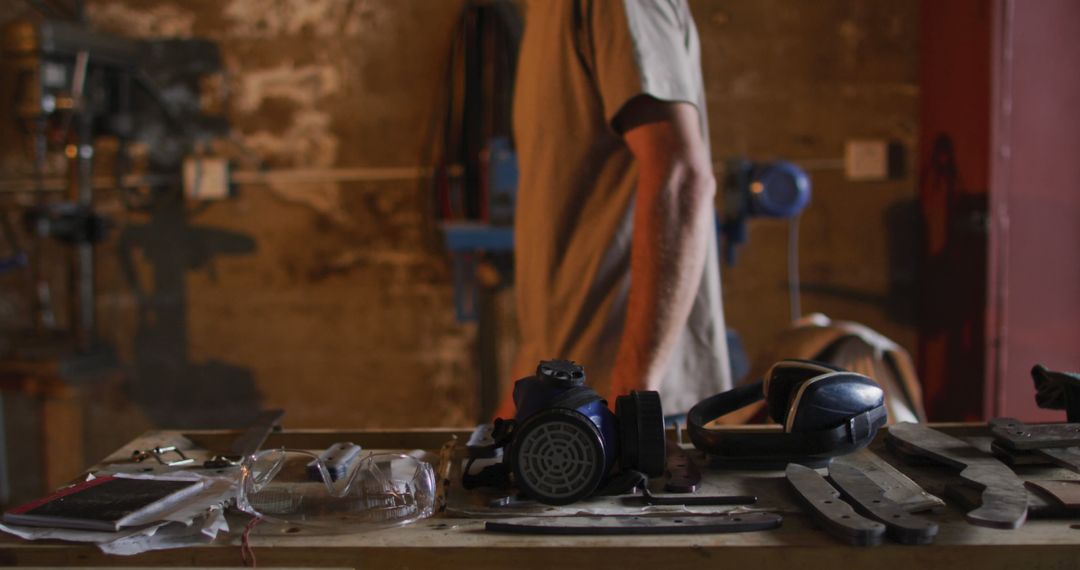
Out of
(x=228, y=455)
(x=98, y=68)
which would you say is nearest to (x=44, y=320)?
(x=98, y=68)

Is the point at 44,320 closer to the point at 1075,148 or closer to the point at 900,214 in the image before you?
the point at 900,214

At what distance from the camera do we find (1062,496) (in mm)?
698

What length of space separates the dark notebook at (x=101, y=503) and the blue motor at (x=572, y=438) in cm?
30

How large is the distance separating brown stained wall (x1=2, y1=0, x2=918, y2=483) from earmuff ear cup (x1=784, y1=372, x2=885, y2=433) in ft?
6.70

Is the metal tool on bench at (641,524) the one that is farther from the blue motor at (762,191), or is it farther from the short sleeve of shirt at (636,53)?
the blue motor at (762,191)

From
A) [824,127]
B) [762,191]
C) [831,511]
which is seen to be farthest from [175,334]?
[831,511]

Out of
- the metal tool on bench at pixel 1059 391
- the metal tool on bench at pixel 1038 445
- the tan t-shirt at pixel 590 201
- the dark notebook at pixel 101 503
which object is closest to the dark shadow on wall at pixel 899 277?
the tan t-shirt at pixel 590 201

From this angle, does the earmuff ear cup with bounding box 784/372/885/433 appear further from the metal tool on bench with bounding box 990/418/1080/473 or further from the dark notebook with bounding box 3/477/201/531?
the dark notebook with bounding box 3/477/201/531

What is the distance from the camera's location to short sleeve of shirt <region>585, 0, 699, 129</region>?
122 cm

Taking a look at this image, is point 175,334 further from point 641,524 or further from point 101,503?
point 641,524

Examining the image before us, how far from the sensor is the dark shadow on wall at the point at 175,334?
2943 mm

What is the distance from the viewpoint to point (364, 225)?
290 centimetres

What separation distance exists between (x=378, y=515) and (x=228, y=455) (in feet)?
0.90

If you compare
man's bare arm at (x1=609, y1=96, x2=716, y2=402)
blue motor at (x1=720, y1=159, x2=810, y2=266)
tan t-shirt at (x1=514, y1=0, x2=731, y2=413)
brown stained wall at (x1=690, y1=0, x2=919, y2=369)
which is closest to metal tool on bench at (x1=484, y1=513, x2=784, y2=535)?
man's bare arm at (x1=609, y1=96, x2=716, y2=402)
